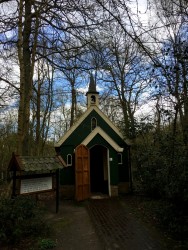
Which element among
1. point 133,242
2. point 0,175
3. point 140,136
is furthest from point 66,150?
point 0,175

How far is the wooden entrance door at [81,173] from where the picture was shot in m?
13.2

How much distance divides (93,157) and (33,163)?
8.52 m

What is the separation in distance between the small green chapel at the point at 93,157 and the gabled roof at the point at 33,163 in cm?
347

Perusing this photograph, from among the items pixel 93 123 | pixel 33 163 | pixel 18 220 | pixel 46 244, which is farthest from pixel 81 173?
pixel 46 244

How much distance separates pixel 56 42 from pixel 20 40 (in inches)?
46.0

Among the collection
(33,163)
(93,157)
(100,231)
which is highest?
(93,157)

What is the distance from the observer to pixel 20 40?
8.25 metres

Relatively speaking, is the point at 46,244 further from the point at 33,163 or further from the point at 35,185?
the point at 33,163

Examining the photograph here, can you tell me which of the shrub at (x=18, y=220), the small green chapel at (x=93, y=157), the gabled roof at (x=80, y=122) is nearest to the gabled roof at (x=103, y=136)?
the small green chapel at (x=93, y=157)

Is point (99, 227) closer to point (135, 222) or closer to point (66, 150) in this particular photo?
point (135, 222)

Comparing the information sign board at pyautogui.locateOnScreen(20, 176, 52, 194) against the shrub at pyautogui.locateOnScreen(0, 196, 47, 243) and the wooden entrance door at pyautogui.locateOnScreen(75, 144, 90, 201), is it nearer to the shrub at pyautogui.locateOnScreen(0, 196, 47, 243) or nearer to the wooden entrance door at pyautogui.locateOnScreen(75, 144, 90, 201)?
the shrub at pyautogui.locateOnScreen(0, 196, 47, 243)

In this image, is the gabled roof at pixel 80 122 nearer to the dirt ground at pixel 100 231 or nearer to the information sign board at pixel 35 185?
the dirt ground at pixel 100 231

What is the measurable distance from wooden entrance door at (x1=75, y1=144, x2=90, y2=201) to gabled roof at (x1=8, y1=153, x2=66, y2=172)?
333 cm

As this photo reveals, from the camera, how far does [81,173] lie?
44.1 feet
